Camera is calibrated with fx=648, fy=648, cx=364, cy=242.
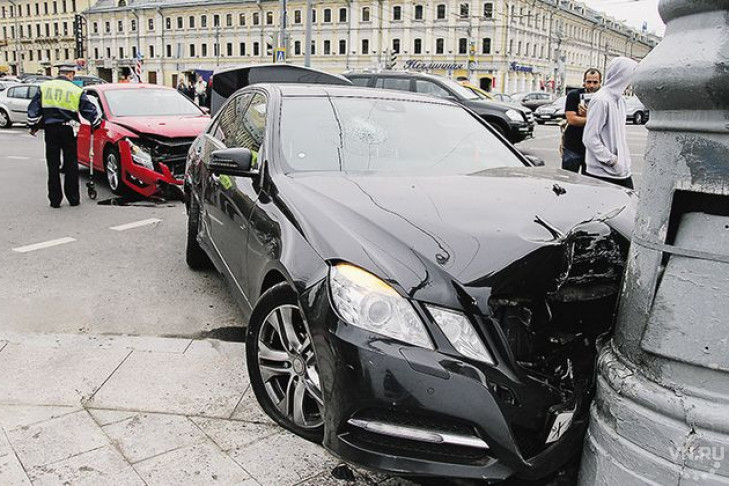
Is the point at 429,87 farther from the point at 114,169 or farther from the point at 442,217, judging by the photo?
the point at 442,217

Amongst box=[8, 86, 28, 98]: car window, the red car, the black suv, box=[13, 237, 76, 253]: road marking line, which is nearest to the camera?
box=[13, 237, 76, 253]: road marking line

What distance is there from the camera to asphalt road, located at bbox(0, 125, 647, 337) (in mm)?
4293

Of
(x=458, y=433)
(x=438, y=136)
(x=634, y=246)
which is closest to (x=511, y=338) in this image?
(x=458, y=433)

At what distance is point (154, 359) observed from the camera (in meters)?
3.63

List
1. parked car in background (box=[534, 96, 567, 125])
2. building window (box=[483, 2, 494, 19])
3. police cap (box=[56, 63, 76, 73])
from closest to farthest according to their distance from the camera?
police cap (box=[56, 63, 76, 73]) < parked car in background (box=[534, 96, 567, 125]) < building window (box=[483, 2, 494, 19])

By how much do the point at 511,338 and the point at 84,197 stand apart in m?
8.07

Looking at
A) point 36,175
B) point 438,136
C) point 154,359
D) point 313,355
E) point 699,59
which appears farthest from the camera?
point 36,175

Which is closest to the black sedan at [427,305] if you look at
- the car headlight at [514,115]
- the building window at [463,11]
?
the car headlight at [514,115]

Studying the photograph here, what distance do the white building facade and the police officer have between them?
62033 millimetres

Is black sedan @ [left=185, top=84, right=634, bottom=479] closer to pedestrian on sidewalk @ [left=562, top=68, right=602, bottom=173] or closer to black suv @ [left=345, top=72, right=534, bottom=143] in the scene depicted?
pedestrian on sidewalk @ [left=562, top=68, right=602, bottom=173]

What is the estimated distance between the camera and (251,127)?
4051mm

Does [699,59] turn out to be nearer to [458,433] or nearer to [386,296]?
[386,296]

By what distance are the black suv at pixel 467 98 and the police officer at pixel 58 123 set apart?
320 inches

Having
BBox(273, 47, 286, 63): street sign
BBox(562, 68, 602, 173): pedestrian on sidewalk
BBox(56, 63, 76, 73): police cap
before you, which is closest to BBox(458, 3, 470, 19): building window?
BBox(273, 47, 286, 63): street sign
